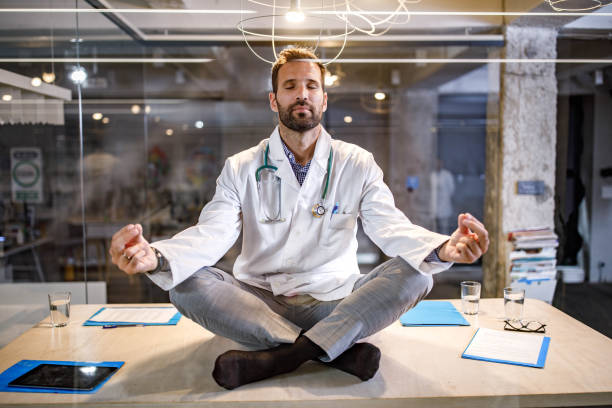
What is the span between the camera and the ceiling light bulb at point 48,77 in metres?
2.56

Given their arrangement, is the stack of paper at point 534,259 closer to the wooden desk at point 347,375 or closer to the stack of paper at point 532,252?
the stack of paper at point 532,252

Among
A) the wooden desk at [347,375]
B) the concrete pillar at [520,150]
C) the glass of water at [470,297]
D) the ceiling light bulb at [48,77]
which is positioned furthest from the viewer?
the concrete pillar at [520,150]

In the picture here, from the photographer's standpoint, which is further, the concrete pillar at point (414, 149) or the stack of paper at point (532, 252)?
the concrete pillar at point (414, 149)

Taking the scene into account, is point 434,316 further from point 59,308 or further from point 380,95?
point 380,95

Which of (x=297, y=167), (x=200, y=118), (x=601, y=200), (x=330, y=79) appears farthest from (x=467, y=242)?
(x=200, y=118)

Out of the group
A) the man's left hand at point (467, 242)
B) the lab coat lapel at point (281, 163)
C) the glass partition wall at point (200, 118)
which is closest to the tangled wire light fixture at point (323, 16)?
the glass partition wall at point (200, 118)

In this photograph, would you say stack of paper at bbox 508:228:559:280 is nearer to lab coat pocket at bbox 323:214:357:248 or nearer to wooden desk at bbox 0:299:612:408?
wooden desk at bbox 0:299:612:408

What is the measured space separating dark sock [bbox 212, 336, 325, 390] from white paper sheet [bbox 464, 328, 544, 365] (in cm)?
57

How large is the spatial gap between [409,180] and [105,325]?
230 centimetres

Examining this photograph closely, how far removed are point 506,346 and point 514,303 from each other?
335mm

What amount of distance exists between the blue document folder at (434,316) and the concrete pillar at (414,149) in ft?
4.46

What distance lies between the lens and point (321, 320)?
1664mm

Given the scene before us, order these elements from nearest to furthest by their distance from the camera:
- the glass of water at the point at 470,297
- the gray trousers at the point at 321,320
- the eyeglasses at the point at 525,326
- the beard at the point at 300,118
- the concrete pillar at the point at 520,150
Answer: the gray trousers at the point at 321,320 → the eyeglasses at the point at 525,326 → the beard at the point at 300,118 → the glass of water at the point at 470,297 → the concrete pillar at the point at 520,150

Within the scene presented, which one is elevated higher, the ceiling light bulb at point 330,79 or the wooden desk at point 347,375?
the ceiling light bulb at point 330,79
